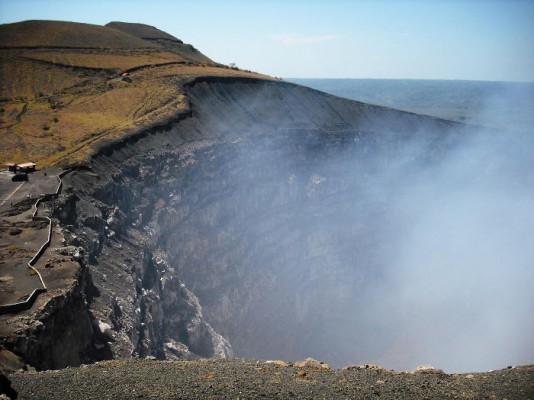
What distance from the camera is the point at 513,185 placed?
83.8 meters

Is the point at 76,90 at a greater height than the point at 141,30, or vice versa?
the point at 141,30

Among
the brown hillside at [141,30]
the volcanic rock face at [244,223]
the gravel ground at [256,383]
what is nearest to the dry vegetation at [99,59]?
the volcanic rock face at [244,223]

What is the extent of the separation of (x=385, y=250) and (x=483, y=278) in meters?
14.8

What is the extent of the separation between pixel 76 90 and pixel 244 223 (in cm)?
3175

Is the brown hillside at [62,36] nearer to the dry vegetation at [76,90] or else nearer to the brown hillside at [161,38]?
the dry vegetation at [76,90]

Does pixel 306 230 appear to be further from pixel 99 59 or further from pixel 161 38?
pixel 161 38

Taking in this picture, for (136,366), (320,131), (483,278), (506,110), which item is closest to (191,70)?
(320,131)

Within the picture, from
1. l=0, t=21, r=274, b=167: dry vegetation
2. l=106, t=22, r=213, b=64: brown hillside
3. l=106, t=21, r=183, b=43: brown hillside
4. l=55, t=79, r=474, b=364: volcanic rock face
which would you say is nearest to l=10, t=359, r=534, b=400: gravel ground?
l=55, t=79, r=474, b=364: volcanic rock face

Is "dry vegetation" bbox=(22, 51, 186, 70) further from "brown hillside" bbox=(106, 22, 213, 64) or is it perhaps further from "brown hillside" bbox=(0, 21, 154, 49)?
"brown hillside" bbox=(106, 22, 213, 64)

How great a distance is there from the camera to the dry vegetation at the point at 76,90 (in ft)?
155

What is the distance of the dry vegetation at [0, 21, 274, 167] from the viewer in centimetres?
4709

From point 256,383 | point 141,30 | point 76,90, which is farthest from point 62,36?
point 256,383

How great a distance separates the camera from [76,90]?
2633 inches

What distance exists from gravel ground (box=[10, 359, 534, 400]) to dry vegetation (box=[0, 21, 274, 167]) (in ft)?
91.7
